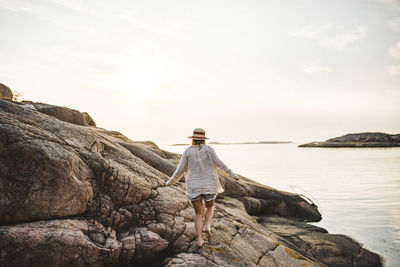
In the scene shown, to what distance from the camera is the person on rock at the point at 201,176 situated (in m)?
6.00

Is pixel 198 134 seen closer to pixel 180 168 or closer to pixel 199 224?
pixel 180 168

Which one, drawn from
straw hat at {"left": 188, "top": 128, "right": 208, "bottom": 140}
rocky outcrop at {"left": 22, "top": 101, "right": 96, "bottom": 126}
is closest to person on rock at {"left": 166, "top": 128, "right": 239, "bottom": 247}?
straw hat at {"left": 188, "top": 128, "right": 208, "bottom": 140}

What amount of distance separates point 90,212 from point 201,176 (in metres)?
2.86

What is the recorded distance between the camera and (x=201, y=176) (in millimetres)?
6078

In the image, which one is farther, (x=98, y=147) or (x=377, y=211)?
(x=377, y=211)

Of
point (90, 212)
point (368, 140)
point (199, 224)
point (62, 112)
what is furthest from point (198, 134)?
point (368, 140)

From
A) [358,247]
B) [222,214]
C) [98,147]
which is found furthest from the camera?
[358,247]

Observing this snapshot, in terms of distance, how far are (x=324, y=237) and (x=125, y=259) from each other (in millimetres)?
10122

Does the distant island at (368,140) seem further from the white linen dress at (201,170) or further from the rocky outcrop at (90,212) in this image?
the white linen dress at (201,170)

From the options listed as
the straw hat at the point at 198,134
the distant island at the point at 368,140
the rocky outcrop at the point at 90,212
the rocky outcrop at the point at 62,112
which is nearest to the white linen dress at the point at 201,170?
the straw hat at the point at 198,134

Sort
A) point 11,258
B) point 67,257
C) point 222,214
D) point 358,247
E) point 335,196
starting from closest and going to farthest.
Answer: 1. point 11,258
2. point 67,257
3. point 222,214
4. point 358,247
5. point 335,196

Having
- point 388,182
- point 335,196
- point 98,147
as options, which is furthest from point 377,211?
point 98,147

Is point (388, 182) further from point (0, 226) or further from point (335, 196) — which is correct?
point (0, 226)

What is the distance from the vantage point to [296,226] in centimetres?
1315
